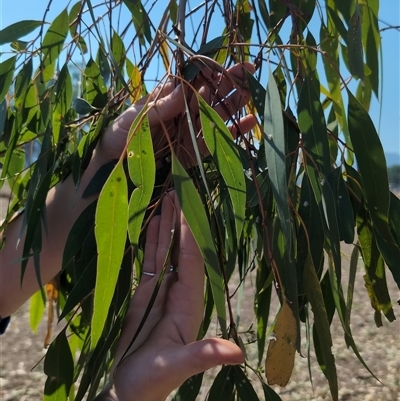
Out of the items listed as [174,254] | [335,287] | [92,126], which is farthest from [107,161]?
[335,287]

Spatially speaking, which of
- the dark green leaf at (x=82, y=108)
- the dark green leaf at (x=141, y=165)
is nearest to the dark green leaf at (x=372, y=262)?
the dark green leaf at (x=141, y=165)

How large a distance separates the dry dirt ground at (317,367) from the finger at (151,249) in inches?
36.8

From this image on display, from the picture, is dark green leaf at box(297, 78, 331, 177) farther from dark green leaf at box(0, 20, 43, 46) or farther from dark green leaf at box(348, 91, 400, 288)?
dark green leaf at box(0, 20, 43, 46)

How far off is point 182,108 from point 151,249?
0.17 metres

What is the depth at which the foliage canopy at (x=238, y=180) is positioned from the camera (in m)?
0.45

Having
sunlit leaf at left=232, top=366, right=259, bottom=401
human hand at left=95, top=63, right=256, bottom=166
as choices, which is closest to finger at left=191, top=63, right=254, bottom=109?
human hand at left=95, top=63, right=256, bottom=166

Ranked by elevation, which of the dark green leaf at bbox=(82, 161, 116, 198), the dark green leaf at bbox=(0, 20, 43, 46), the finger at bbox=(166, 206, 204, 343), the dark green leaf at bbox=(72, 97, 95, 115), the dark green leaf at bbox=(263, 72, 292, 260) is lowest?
the finger at bbox=(166, 206, 204, 343)

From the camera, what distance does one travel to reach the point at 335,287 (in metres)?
0.57

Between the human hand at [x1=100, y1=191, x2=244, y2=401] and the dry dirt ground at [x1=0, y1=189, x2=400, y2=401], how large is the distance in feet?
3.11

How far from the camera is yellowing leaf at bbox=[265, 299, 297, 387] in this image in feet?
1.45

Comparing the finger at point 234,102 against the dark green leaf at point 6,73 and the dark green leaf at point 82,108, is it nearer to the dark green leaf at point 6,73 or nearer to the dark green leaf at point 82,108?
the dark green leaf at point 82,108

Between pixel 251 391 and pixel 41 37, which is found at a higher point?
pixel 41 37

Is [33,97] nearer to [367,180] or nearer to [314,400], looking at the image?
[367,180]

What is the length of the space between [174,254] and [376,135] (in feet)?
0.82
